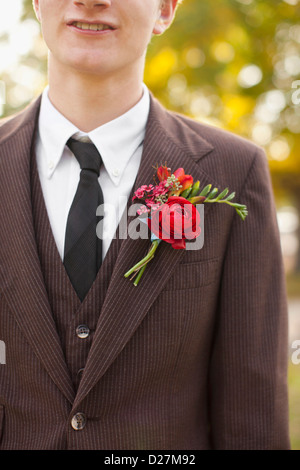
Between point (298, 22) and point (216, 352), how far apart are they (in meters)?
3.68

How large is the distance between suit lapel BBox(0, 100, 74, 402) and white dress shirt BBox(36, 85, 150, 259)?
10cm

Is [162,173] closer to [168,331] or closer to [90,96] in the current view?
[90,96]

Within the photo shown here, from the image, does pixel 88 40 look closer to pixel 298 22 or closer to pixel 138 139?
Answer: pixel 138 139

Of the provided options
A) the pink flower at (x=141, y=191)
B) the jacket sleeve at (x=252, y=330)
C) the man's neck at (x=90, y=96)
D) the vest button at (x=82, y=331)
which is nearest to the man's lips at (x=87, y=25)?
the man's neck at (x=90, y=96)

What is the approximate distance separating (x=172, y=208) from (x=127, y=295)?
342 millimetres

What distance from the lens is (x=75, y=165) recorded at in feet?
6.48

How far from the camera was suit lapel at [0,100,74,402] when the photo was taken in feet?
5.75

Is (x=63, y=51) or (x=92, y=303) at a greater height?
(x=63, y=51)

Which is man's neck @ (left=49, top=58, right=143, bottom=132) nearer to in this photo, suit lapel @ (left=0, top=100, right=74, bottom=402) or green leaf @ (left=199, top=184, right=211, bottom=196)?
suit lapel @ (left=0, top=100, right=74, bottom=402)

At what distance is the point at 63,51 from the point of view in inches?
71.2

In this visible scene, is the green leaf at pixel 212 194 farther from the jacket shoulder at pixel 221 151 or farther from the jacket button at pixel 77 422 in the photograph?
the jacket button at pixel 77 422

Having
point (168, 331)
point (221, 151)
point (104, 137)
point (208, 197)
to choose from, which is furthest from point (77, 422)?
point (221, 151)

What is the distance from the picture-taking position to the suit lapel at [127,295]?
1752 millimetres
